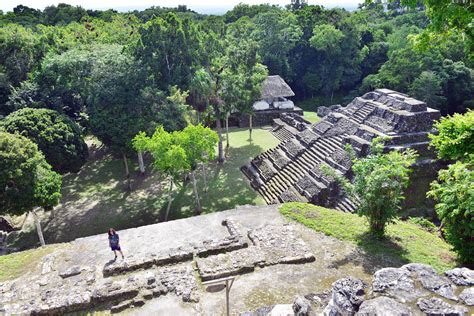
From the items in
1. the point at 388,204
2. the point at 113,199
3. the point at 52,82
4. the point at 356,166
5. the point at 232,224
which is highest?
the point at 52,82

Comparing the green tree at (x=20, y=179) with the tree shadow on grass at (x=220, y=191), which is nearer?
the green tree at (x=20, y=179)

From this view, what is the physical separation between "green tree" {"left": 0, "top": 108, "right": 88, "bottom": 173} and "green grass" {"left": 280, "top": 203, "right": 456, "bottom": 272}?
1349cm

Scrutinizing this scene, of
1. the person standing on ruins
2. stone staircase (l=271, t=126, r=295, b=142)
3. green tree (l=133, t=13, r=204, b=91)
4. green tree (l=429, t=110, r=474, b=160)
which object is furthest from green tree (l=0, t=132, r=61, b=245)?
stone staircase (l=271, t=126, r=295, b=142)

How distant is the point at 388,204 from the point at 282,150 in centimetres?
1323

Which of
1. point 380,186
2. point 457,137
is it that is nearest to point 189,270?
point 380,186

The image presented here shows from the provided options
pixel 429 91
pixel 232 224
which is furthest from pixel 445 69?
pixel 232 224

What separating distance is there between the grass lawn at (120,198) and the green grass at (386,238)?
6627 mm

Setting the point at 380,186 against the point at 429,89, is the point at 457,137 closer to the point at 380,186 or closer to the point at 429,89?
the point at 380,186

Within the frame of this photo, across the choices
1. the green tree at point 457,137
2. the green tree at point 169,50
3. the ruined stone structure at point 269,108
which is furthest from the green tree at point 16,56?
the green tree at point 457,137

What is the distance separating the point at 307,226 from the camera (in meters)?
14.0

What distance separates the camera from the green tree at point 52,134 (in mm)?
20016

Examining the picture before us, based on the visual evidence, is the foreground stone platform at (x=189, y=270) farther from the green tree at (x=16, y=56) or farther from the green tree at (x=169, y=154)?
the green tree at (x=16, y=56)

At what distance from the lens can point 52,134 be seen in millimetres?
20641

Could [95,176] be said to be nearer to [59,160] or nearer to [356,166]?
[59,160]
